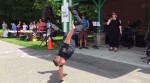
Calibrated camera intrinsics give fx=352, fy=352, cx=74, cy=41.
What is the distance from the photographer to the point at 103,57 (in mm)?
14141

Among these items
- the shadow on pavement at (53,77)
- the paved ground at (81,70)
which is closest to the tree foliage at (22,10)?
the paved ground at (81,70)

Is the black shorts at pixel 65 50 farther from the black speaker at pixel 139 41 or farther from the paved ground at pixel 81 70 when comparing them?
the black speaker at pixel 139 41

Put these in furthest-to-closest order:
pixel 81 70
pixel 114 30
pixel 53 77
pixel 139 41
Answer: pixel 139 41 → pixel 114 30 → pixel 81 70 → pixel 53 77

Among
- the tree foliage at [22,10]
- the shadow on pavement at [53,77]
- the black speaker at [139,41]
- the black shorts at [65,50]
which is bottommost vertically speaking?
the shadow on pavement at [53,77]

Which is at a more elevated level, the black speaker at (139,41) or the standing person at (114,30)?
the standing person at (114,30)

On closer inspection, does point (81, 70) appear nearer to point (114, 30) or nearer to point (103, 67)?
point (103, 67)

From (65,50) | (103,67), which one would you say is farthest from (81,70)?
(65,50)

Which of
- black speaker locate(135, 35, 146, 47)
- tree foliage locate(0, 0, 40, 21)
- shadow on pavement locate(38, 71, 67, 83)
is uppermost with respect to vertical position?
tree foliage locate(0, 0, 40, 21)

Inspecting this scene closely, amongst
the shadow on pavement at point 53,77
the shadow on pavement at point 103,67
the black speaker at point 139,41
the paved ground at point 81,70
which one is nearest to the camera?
the shadow on pavement at point 53,77

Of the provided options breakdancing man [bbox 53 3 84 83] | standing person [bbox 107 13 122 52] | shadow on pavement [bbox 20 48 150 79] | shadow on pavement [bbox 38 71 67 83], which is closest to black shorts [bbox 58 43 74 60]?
breakdancing man [bbox 53 3 84 83]

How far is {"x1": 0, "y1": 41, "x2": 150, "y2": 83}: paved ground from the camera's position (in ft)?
31.8

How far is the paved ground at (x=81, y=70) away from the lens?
9.71m

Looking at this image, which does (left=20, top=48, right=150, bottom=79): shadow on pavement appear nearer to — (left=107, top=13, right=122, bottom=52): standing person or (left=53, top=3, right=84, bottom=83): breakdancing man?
(left=53, top=3, right=84, bottom=83): breakdancing man

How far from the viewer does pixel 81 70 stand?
36.9ft
